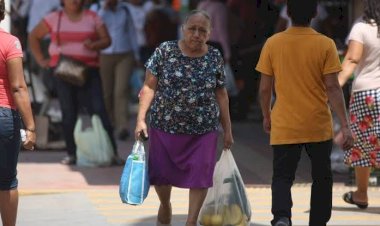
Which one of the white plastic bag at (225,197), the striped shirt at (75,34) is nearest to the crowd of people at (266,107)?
the white plastic bag at (225,197)

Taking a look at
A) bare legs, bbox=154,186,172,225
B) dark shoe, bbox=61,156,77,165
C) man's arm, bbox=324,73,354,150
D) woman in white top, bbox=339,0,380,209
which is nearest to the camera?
man's arm, bbox=324,73,354,150

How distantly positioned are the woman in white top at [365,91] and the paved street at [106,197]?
44 cm

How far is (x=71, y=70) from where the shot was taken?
12625 mm

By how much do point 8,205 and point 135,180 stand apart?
2.91 ft

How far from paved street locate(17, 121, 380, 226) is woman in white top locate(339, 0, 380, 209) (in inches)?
17.4

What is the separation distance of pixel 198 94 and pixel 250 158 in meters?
5.63

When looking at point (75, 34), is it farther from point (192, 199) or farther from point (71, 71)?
point (192, 199)

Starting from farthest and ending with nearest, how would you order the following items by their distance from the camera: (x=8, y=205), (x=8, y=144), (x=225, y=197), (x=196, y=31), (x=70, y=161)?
(x=70, y=161) → (x=225, y=197) → (x=196, y=31) → (x=8, y=205) → (x=8, y=144)

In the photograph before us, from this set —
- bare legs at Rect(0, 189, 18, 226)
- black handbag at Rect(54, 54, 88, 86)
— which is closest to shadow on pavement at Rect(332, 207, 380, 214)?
bare legs at Rect(0, 189, 18, 226)

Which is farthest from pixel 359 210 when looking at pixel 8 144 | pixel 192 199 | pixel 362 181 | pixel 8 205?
pixel 8 144

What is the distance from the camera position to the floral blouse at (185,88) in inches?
328

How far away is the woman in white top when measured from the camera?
9.55 metres

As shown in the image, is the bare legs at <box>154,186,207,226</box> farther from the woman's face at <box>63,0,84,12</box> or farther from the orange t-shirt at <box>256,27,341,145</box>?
the woman's face at <box>63,0,84,12</box>

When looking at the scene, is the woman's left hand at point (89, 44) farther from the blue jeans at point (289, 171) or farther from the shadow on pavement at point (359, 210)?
the blue jeans at point (289, 171)
